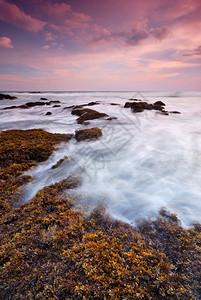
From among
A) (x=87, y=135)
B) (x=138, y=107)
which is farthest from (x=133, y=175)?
(x=138, y=107)

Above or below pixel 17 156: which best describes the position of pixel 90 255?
below

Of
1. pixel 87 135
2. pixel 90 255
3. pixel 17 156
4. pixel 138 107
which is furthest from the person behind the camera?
pixel 138 107

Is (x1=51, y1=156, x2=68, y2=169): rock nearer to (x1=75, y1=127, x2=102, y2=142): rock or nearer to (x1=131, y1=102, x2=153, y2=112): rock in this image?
(x1=75, y1=127, x2=102, y2=142): rock

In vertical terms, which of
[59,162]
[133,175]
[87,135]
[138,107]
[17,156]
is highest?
[138,107]

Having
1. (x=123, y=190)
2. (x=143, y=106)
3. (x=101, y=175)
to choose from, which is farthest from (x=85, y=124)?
(x=143, y=106)

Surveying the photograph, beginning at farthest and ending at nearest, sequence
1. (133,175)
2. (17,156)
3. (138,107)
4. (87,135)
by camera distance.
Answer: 1. (138,107)
2. (87,135)
3. (17,156)
4. (133,175)

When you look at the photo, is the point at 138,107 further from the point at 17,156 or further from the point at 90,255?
the point at 90,255

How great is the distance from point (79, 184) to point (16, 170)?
1667 millimetres

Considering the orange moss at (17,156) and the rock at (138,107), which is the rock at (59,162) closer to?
the orange moss at (17,156)

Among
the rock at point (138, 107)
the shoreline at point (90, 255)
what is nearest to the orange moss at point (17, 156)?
the shoreline at point (90, 255)

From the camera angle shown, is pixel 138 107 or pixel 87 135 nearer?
pixel 87 135

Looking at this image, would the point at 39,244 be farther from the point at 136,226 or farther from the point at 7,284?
the point at 136,226

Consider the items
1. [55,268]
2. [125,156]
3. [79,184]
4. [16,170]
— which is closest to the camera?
[55,268]

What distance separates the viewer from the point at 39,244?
2.02m
